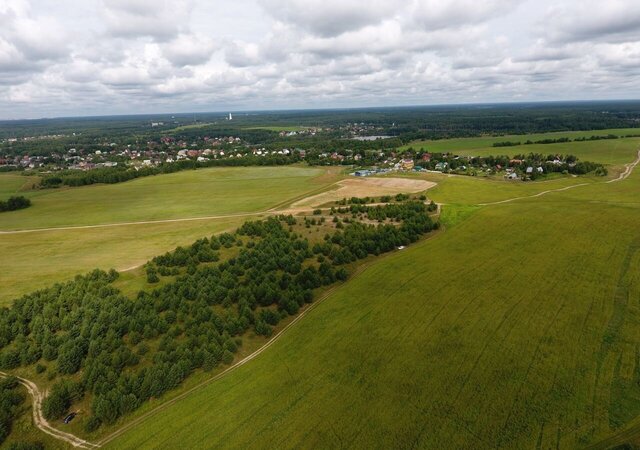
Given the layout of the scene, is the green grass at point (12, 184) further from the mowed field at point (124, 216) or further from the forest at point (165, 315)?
the forest at point (165, 315)

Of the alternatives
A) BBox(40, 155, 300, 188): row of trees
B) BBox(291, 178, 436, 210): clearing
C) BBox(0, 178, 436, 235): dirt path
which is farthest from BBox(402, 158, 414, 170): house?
BBox(40, 155, 300, 188): row of trees

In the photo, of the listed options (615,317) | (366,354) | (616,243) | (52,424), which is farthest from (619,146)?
(52,424)

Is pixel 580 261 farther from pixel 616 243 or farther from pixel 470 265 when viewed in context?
pixel 470 265

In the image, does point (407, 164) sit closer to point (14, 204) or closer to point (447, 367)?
point (447, 367)

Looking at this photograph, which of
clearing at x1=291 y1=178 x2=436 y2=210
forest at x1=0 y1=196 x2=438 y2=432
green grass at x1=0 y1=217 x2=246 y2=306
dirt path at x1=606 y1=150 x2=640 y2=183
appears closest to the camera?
forest at x1=0 y1=196 x2=438 y2=432

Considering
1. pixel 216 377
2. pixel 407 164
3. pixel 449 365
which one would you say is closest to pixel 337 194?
pixel 407 164

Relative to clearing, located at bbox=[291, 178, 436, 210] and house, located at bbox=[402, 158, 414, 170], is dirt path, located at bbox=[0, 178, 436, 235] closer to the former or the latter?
clearing, located at bbox=[291, 178, 436, 210]
